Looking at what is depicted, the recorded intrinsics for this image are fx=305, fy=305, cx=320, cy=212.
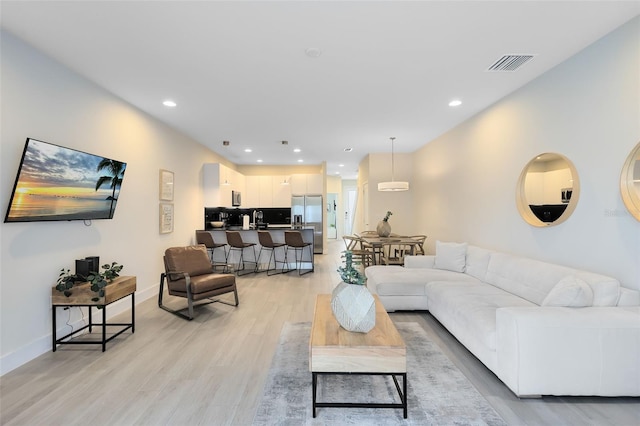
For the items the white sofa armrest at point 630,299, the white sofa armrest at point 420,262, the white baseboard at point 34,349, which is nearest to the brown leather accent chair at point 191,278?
the white baseboard at point 34,349

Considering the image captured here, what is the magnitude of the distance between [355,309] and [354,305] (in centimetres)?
3

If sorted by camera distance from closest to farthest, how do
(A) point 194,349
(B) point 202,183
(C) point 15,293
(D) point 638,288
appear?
(D) point 638,288
(C) point 15,293
(A) point 194,349
(B) point 202,183

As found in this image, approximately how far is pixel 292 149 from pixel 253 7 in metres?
5.01

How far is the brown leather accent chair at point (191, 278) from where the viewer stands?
3.90 meters

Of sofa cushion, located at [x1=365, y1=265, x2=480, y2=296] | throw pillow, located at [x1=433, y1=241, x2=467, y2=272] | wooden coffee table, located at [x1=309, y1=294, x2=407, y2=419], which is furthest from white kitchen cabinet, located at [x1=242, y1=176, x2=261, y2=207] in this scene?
wooden coffee table, located at [x1=309, y1=294, x2=407, y2=419]

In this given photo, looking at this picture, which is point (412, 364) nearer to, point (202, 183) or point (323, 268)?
point (323, 268)

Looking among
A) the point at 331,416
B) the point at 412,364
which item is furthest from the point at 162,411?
the point at 412,364

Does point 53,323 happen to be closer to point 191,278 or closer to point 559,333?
point 191,278

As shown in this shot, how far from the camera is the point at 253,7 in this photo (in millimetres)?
2260

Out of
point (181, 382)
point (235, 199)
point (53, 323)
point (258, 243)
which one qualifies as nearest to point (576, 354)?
point (181, 382)

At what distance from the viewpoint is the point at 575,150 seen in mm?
3033

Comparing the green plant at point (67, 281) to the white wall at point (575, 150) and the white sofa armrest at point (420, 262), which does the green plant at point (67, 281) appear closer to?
the white sofa armrest at point (420, 262)

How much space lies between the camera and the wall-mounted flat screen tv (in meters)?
2.62

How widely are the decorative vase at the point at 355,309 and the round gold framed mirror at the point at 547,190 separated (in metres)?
2.40
